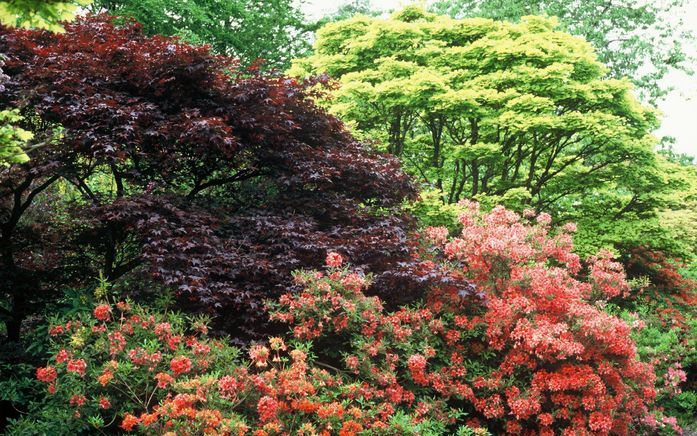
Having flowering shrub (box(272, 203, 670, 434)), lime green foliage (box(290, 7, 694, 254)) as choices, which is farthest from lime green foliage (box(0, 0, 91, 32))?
lime green foliage (box(290, 7, 694, 254))

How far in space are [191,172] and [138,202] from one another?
1.17 meters

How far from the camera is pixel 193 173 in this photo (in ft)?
21.7

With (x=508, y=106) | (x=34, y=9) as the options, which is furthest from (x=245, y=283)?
(x=508, y=106)

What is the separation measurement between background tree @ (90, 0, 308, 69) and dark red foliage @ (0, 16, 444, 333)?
375 inches

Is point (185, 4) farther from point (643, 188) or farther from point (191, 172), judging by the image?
point (643, 188)

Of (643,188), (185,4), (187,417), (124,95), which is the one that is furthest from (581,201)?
(185,4)

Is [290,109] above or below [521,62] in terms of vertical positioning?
below

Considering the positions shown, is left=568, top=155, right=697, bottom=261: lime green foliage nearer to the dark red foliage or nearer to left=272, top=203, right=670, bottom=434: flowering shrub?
left=272, top=203, right=670, bottom=434: flowering shrub

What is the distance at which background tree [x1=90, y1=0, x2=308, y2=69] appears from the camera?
626 inches

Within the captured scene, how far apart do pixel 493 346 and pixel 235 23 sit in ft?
56.5

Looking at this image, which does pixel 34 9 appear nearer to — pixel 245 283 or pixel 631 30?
pixel 245 283

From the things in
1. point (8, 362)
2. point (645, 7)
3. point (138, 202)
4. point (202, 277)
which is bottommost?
point (8, 362)

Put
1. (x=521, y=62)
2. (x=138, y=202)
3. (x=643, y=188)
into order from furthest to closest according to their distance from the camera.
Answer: (x=643, y=188)
(x=521, y=62)
(x=138, y=202)

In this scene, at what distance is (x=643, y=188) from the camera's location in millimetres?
11453
